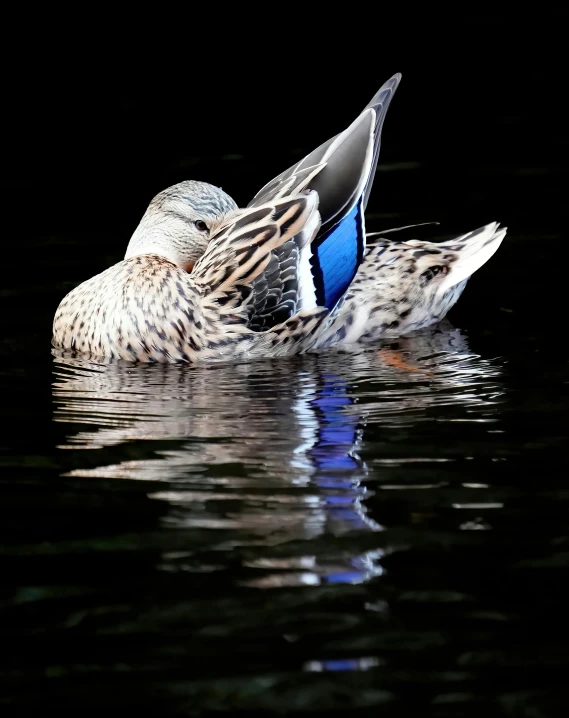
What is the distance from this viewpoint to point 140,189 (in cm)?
1195

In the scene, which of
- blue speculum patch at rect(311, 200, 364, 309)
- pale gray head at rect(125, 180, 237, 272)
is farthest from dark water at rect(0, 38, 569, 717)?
pale gray head at rect(125, 180, 237, 272)

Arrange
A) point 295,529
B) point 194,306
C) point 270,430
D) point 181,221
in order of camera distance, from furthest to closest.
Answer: point 181,221 → point 194,306 → point 270,430 → point 295,529

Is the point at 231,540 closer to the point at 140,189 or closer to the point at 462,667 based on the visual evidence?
the point at 462,667

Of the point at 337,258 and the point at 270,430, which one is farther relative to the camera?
the point at 337,258

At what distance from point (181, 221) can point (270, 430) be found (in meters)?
2.73

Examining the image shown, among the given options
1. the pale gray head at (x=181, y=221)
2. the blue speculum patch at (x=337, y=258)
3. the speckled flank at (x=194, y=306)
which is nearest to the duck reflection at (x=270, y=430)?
the speckled flank at (x=194, y=306)

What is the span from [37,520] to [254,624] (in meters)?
1.22

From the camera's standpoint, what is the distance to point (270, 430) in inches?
248

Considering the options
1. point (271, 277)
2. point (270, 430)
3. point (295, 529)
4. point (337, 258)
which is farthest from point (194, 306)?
point (295, 529)

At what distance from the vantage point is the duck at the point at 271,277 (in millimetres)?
7957

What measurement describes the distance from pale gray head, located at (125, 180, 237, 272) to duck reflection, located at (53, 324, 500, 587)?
3.18 ft

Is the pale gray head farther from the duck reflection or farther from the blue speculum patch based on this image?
the duck reflection

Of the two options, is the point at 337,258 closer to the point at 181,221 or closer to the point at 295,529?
the point at 181,221

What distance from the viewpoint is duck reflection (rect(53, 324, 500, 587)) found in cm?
500
